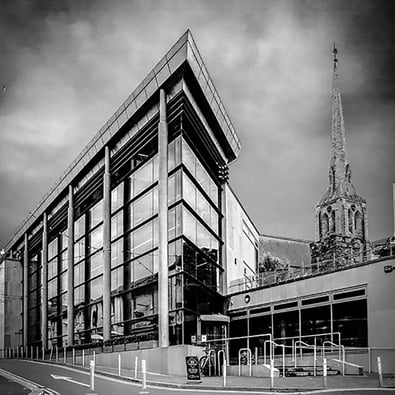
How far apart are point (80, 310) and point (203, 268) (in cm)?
1509

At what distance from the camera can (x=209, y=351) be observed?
110ft

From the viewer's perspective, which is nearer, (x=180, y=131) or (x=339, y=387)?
(x=339, y=387)

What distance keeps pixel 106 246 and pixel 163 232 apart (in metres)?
9.61

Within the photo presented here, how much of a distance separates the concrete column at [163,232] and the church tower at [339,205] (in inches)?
3924

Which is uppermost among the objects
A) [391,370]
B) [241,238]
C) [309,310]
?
[241,238]

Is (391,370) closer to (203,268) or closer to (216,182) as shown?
(203,268)

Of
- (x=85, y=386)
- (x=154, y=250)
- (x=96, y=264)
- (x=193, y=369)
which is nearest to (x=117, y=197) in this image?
(x=96, y=264)

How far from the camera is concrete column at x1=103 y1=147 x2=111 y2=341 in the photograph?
1756 inches

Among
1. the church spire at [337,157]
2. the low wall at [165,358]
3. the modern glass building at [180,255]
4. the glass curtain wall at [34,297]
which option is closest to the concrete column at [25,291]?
the glass curtain wall at [34,297]

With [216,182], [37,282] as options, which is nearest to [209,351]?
[216,182]

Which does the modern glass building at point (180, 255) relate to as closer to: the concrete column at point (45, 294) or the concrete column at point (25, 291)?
the concrete column at point (45, 294)

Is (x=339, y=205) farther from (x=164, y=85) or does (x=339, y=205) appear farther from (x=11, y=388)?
(x=11, y=388)

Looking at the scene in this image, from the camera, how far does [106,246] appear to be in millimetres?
45312

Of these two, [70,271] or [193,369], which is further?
[70,271]
